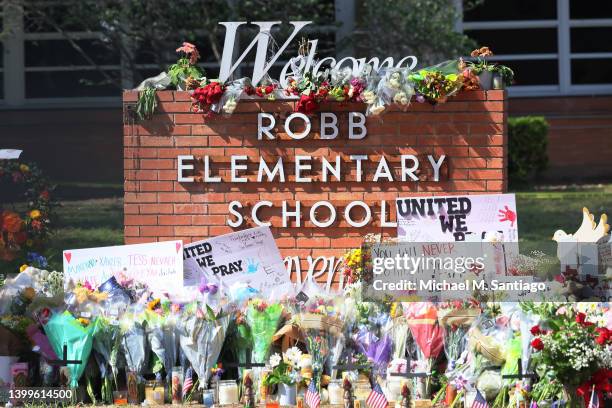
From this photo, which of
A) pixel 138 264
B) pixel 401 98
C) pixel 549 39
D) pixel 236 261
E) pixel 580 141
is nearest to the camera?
pixel 138 264

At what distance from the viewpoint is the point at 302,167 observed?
7840 millimetres

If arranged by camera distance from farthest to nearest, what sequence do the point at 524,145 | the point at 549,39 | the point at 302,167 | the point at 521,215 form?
the point at 549,39 → the point at 524,145 → the point at 521,215 → the point at 302,167

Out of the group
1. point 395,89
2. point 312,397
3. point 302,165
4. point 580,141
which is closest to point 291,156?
point 302,165

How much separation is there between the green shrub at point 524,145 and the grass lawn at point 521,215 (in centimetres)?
89

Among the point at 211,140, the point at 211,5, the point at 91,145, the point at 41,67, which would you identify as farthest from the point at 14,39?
the point at 211,140

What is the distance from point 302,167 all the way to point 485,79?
1436 mm

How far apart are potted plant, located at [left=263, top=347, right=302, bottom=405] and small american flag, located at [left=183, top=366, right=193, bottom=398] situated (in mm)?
450

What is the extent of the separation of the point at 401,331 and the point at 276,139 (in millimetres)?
2172

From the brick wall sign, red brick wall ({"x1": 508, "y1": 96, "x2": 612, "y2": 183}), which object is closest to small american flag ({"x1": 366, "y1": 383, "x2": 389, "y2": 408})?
the brick wall sign

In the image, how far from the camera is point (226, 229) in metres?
7.90

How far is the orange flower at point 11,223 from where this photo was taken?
8.88 meters

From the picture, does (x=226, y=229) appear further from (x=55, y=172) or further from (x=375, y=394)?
(x=55, y=172)

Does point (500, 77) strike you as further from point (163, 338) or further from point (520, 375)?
point (163, 338)

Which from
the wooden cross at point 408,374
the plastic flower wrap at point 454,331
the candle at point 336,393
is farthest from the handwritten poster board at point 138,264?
the plastic flower wrap at point 454,331
